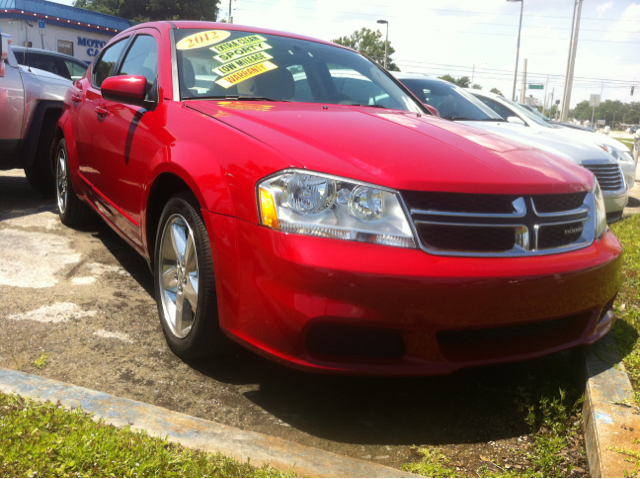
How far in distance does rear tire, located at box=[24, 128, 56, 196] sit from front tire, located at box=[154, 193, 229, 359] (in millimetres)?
3969

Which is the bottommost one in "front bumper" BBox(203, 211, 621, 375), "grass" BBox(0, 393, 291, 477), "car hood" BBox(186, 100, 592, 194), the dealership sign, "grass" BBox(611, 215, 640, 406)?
"grass" BBox(611, 215, 640, 406)

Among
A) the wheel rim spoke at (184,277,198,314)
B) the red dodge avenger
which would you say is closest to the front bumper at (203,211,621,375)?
the red dodge avenger

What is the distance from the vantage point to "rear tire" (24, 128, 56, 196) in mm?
6359

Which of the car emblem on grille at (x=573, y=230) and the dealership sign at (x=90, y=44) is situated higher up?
the dealership sign at (x=90, y=44)

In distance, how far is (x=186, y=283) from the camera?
9.04 feet

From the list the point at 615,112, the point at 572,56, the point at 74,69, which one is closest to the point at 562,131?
the point at 74,69

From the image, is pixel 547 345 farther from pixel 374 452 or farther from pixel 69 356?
pixel 69 356

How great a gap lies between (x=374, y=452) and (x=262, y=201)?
3.39ft

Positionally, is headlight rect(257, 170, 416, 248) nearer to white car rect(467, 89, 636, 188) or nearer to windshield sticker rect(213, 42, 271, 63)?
windshield sticker rect(213, 42, 271, 63)

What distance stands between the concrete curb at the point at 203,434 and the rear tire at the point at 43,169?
4579 millimetres

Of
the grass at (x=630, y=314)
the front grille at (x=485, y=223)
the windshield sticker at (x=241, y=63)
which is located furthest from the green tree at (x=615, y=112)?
the front grille at (x=485, y=223)

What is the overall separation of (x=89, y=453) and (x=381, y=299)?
105cm

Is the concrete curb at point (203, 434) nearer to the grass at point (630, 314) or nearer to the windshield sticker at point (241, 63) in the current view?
the grass at point (630, 314)

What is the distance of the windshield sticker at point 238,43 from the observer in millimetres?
3416
